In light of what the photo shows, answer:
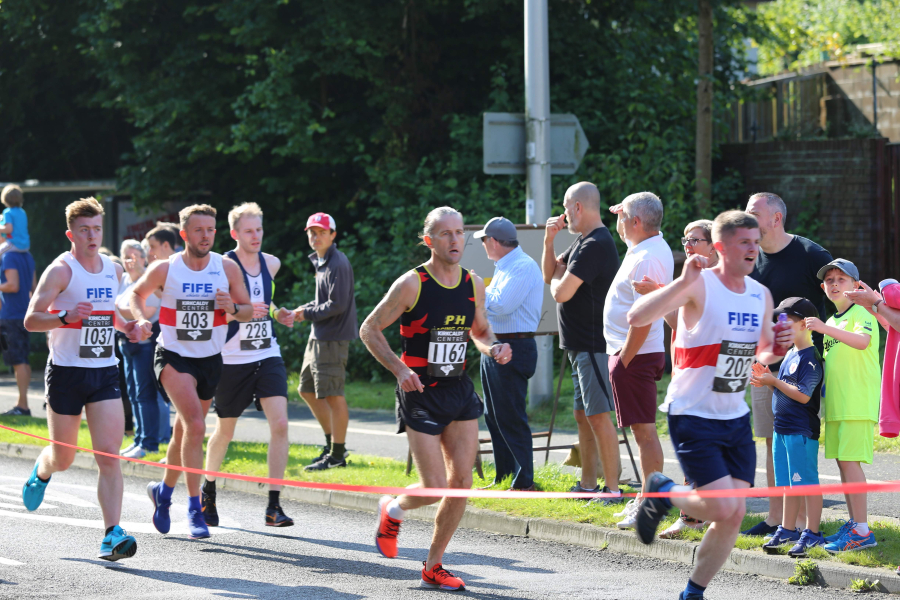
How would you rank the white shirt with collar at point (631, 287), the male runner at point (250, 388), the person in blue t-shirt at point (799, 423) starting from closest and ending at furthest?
1. the person in blue t-shirt at point (799, 423)
2. the white shirt with collar at point (631, 287)
3. the male runner at point (250, 388)

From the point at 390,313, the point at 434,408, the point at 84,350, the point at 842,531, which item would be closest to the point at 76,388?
the point at 84,350

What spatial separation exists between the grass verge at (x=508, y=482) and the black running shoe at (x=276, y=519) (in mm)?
1056

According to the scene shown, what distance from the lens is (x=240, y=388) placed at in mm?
7598

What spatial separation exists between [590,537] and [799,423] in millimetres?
1592

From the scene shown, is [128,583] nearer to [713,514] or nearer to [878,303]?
[713,514]

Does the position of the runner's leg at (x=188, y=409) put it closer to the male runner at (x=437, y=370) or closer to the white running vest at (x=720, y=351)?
the male runner at (x=437, y=370)

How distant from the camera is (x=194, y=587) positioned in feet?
19.7

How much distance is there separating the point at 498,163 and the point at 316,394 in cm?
373

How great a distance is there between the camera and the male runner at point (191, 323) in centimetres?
707

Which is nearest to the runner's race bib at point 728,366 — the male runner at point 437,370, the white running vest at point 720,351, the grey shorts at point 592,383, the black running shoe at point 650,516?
the white running vest at point 720,351

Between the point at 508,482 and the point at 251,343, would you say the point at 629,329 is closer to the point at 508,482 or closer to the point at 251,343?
the point at 508,482

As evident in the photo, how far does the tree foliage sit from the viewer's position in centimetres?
1706

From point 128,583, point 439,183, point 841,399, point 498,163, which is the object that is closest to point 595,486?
point 841,399

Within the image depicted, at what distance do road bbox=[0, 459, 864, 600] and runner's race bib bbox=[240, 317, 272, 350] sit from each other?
131 centimetres
